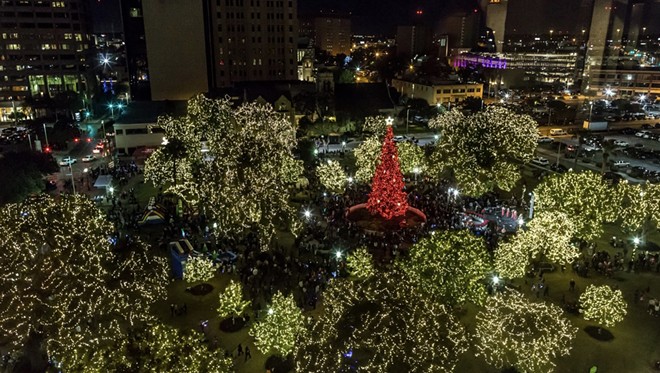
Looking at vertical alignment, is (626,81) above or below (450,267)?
above

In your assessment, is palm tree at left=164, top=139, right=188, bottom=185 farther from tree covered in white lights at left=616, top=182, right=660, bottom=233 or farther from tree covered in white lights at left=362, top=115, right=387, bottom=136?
tree covered in white lights at left=616, top=182, right=660, bottom=233

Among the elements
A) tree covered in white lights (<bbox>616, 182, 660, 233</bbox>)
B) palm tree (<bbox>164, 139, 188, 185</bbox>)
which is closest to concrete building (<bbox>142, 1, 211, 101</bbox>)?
palm tree (<bbox>164, 139, 188, 185</bbox>)

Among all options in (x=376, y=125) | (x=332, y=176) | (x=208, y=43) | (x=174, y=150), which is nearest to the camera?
(x=174, y=150)

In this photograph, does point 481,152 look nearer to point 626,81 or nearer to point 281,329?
point 281,329

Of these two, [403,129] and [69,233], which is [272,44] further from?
[69,233]

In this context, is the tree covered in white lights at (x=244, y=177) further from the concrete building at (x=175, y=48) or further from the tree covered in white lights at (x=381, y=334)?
the concrete building at (x=175, y=48)

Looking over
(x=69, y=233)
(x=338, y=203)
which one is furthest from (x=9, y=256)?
(x=338, y=203)

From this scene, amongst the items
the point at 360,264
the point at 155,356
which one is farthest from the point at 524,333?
the point at 155,356
